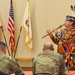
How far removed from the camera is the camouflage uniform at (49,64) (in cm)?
317

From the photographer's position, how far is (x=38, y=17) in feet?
21.8

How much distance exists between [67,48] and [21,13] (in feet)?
6.75

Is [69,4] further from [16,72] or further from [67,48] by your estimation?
[16,72]

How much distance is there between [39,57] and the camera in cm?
330

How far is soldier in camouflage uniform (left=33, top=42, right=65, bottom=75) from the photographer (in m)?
3.17

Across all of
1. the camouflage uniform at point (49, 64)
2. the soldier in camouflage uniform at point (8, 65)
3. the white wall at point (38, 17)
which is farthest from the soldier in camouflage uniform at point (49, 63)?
the white wall at point (38, 17)

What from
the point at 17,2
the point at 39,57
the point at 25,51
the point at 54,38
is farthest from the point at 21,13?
the point at 39,57

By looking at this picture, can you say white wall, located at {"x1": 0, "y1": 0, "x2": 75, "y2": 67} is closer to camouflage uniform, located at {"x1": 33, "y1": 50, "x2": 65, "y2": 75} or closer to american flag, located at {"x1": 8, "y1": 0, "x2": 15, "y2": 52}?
american flag, located at {"x1": 8, "y1": 0, "x2": 15, "y2": 52}

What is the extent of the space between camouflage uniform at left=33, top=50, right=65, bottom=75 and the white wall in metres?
3.28

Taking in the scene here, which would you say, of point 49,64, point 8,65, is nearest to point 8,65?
point 8,65

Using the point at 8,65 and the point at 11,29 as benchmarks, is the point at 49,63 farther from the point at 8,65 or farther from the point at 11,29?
the point at 11,29

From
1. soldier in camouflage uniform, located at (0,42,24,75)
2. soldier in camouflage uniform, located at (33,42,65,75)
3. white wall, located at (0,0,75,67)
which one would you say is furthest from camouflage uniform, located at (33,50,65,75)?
white wall, located at (0,0,75,67)

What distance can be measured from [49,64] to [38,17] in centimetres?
355

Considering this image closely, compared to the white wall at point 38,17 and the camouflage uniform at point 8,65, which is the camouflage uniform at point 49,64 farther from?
the white wall at point 38,17
